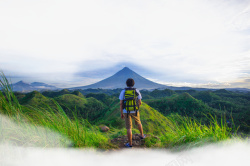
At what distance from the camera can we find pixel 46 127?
8.65 feet

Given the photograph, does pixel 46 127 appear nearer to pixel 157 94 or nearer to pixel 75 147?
pixel 75 147

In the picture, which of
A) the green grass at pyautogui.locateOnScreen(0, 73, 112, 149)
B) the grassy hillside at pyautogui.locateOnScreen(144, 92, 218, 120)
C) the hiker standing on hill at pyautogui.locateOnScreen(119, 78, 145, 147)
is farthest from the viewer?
the grassy hillside at pyautogui.locateOnScreen(144, 92, 218, 120)

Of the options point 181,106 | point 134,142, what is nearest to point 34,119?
point 134,142

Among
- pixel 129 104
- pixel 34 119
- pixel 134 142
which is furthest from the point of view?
pixel 134 142

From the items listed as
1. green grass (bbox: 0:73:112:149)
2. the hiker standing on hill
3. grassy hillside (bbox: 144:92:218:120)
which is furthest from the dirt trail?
grassy hillside (bbox: 144:92:218:120)

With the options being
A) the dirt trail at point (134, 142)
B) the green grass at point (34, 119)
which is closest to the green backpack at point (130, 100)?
the dirt trail at point (134, 142)

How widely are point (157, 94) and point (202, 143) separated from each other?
158 metres

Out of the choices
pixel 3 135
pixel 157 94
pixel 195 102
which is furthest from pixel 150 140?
pixel 157 94

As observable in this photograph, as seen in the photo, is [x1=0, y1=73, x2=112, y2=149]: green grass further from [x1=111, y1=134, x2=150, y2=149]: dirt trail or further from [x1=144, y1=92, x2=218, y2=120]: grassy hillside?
[x1=144, y1=92, x2=218, y2=120]: grassy hillside

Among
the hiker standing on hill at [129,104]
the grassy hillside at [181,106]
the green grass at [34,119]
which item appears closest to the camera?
the green grass at [34,119]

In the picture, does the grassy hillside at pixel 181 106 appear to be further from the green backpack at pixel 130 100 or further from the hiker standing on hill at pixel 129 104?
the green backpack at pixel 130 100

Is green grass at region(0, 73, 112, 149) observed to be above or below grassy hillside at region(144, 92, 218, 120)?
above

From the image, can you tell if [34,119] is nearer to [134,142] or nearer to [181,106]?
[134,142]

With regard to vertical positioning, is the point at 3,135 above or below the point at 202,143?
above
